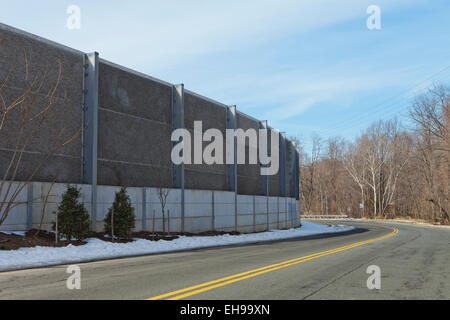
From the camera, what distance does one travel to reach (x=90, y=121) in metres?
18.7

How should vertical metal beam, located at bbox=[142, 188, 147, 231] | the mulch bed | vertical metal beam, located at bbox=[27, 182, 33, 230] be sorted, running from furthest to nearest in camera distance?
vertical metal beam, located at bbox=[142, 188, 147, 231] < vertical metal beam, located at bbox=[27, 182, 33, 230] < the mulch bed

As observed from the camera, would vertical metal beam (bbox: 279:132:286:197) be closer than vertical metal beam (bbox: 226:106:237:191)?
No

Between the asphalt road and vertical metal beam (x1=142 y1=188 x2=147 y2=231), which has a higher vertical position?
vertical metal beam (x1=142 y1=188 x2=147 y2=231)

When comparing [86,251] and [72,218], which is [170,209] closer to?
[72,218]

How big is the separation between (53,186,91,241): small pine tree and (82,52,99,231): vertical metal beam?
5.89 feet

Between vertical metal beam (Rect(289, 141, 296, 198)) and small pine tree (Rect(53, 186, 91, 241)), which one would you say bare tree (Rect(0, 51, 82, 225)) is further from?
vertical metal beam (Rect(289, 141, 296, 198))

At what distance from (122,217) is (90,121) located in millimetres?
4375

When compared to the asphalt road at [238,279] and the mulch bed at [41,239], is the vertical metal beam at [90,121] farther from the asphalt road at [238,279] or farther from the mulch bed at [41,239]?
the asphalt road at [238,279]

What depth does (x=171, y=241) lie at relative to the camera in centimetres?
1900

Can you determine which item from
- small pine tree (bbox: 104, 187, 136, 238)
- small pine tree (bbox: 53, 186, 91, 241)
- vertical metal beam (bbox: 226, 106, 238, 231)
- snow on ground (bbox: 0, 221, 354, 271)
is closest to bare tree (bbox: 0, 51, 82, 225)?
small pine tree (bbox: 53, 186, 91, 241)

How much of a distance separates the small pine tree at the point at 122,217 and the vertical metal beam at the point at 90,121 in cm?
93

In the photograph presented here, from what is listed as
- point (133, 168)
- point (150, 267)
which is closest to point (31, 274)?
point (150, 267)

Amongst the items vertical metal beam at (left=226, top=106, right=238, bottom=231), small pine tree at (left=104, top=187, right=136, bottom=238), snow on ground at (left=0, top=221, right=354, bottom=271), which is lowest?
snow on ground at (left=0, top=221, right=354, bottom=271)

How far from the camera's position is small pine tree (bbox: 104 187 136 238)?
17.9 metres
